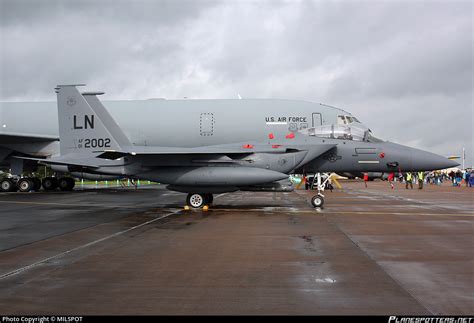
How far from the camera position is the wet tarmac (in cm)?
460

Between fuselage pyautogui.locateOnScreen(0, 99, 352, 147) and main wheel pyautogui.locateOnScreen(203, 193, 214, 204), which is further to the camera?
fuselage pyautogui.locateOnScreen(0, 99, 352, 147)

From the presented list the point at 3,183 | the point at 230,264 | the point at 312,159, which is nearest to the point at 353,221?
the point at 312,159

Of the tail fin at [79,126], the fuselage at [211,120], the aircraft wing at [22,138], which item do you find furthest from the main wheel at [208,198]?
the aircraft wing at [22,138]

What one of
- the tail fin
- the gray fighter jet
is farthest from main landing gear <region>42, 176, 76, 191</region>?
the tail fin

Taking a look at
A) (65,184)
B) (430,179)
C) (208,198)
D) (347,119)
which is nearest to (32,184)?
(65,184)

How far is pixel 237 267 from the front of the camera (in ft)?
20.9

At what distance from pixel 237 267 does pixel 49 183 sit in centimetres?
2659

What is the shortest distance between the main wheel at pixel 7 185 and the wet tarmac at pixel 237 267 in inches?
691

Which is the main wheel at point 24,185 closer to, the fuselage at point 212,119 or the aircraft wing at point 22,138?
the aircraft wing at point 22,138

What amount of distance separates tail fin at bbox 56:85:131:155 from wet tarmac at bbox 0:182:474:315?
5.08 m

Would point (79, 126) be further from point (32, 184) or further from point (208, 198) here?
point (32, 184)

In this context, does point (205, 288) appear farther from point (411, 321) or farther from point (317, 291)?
point (411, 321)

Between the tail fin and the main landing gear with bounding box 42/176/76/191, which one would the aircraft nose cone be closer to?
the tail fin

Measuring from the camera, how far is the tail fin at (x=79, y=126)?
16250mm
